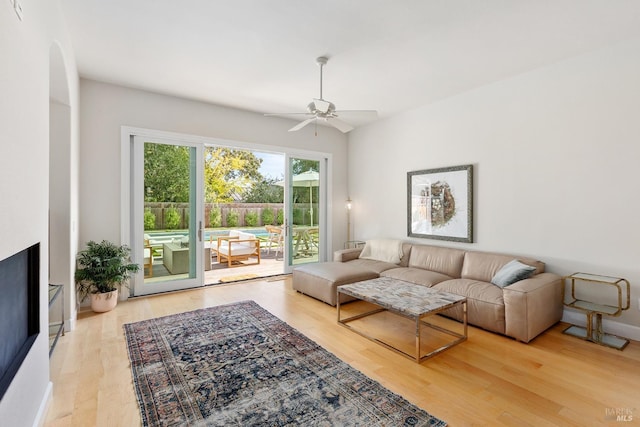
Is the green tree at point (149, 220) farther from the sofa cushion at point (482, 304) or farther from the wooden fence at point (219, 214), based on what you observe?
the sofa cushion at point (482, 304)

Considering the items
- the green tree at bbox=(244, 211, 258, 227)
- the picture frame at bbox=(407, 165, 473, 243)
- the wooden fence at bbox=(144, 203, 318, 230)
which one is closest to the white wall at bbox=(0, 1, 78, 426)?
the wooden fence at bbox=(144, 203, 318, 230)

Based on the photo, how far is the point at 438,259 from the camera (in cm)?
444

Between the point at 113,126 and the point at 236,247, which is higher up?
the point at 113,126

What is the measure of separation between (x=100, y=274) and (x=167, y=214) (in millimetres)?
1197

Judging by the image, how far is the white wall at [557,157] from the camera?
3.03 metres

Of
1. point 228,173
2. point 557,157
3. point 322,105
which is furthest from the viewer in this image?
point 228,173

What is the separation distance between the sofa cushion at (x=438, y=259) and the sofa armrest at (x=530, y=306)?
3.49 ft

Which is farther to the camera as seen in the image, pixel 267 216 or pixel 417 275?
pixel 267 216

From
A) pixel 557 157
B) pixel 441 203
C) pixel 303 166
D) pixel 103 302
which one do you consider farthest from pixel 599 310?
pixel 103 302

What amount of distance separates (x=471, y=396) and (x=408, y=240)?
127 inches

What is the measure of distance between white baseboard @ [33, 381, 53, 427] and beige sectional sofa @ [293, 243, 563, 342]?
2732mm

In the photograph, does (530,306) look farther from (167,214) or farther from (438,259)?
(167,214)

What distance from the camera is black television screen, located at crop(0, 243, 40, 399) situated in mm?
1424

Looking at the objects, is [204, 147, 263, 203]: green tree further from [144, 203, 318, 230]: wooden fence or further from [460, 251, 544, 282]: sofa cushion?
[460, 251, 544, 282]: sofa cushion
